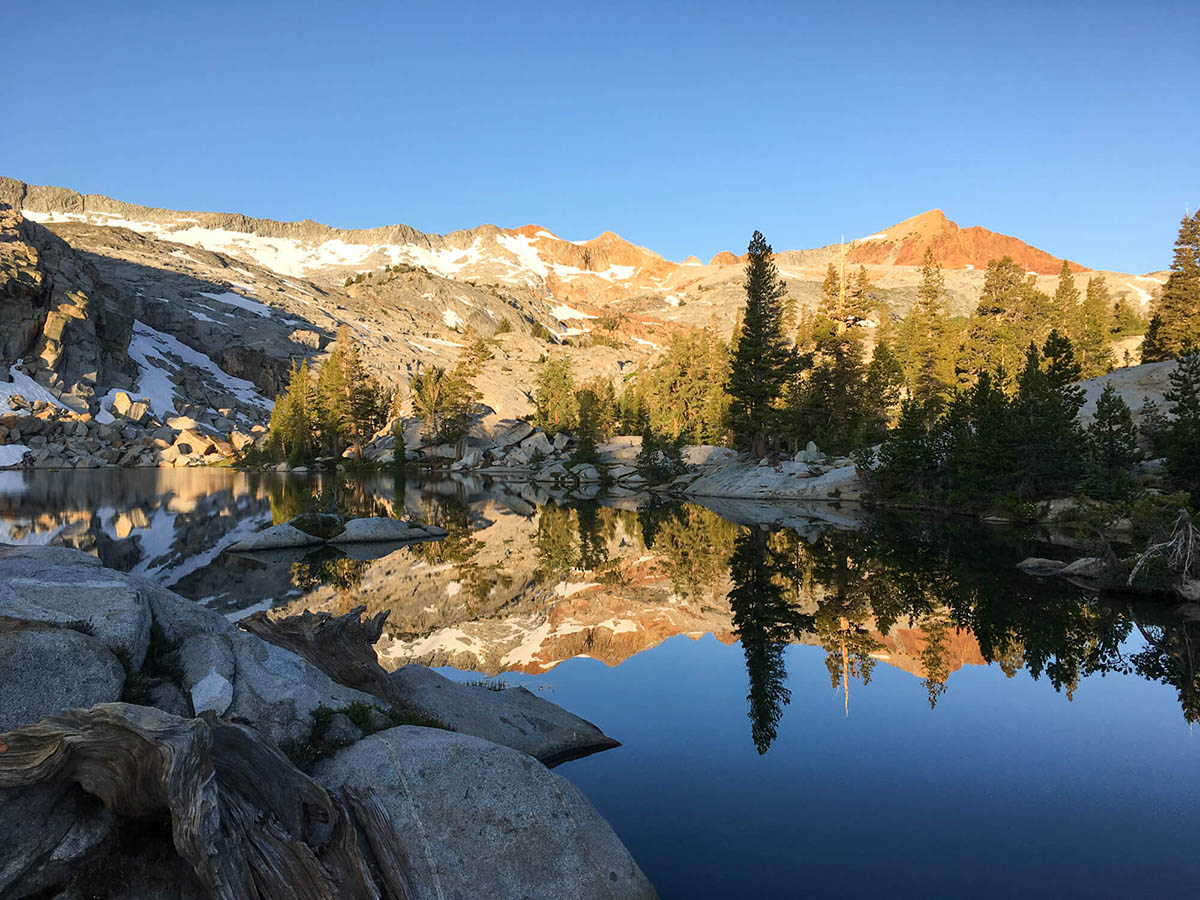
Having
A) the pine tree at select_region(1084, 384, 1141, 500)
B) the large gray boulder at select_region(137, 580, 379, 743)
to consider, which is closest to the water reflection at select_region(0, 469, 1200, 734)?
the pine tree at select_region(1084, 384, 1141, 500)

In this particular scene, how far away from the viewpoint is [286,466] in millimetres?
96125

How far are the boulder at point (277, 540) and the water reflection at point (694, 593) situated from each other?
943mm

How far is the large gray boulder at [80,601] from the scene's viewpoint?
6859mm

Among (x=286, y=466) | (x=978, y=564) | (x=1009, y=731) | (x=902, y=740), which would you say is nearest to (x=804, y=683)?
(x=902, y=740)

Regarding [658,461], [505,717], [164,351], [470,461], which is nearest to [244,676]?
[505,717]

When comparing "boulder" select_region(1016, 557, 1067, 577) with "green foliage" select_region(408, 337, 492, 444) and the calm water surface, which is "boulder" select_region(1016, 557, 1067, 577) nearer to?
the calm water surface

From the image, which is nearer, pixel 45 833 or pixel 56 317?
pixel 45 833

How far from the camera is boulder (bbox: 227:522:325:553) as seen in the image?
29013 millimetres

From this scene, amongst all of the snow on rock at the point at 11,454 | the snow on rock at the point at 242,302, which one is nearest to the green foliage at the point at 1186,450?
the snow on rock at the point at 11,454

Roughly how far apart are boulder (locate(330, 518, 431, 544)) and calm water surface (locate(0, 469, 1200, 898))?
2.78 m

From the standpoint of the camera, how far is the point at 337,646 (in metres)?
10.3

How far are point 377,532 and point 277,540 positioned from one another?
4.34 metres

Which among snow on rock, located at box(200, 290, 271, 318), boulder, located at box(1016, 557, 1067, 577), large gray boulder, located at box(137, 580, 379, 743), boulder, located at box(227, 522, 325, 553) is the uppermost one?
snow on rock, located at box(200, 290, 271, 318)

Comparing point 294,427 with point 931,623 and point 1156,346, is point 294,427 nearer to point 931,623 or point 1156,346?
point 931,623
